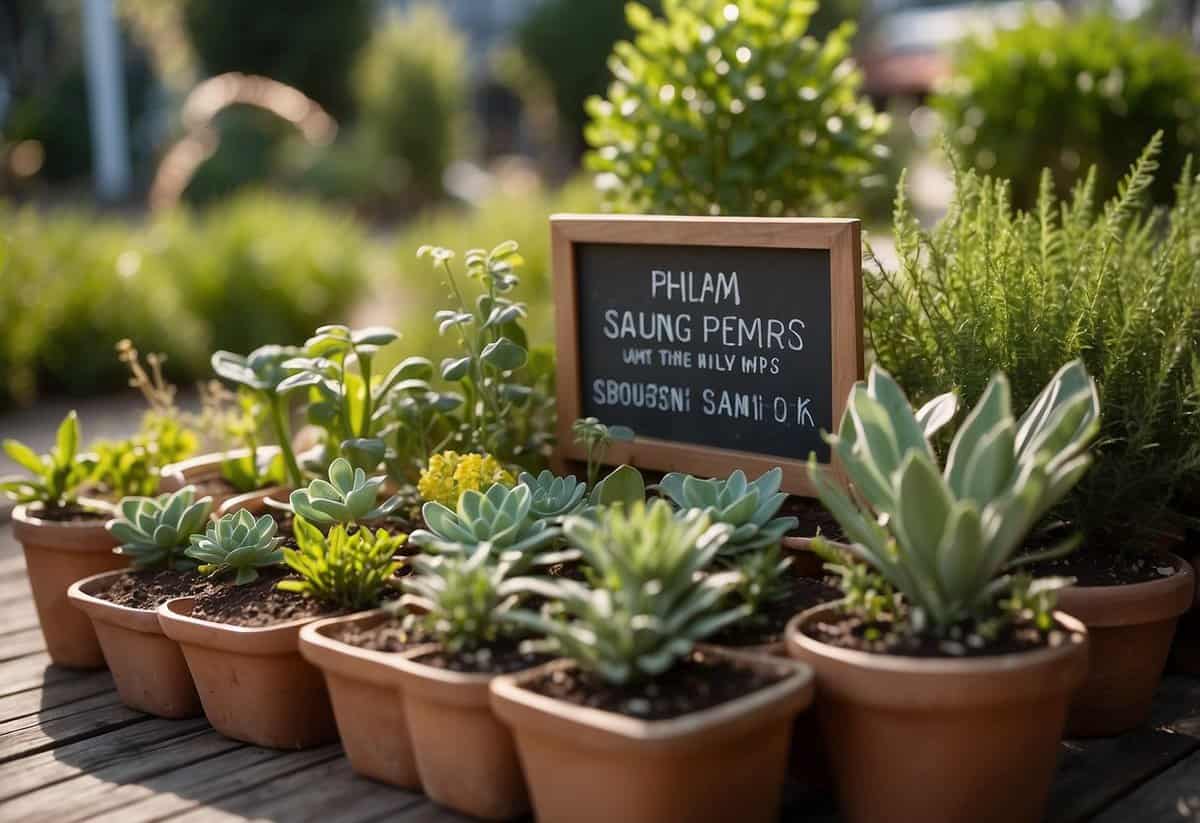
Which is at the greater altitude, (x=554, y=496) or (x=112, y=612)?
(x=554, y=496)

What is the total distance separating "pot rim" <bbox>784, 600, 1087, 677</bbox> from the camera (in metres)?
1.85

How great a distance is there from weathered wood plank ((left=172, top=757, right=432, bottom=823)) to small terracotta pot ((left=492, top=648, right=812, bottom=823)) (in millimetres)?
336

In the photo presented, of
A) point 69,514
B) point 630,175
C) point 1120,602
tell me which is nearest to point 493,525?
point 1120,602

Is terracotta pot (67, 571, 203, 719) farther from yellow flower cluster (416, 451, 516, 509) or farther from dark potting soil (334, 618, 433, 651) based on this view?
yellow flower cluster (416, 451, 516, 509)

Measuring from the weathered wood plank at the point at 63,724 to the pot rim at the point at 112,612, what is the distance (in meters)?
0.19

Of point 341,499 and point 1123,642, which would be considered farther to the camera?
point 341,499

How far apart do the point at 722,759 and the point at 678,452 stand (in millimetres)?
1146

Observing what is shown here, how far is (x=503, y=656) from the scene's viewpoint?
212 centimetres

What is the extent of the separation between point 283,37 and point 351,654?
73.6 ft

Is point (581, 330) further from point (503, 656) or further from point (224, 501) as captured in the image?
point (503, 656)

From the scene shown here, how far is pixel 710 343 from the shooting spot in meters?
2.88

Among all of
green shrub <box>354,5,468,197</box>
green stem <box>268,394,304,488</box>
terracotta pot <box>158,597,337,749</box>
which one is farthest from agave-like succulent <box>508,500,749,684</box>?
green shrub <box>354,5,468,197</box>

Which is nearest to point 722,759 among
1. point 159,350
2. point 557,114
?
point 159,350

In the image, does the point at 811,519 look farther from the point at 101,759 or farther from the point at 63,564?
the point at 63,564
